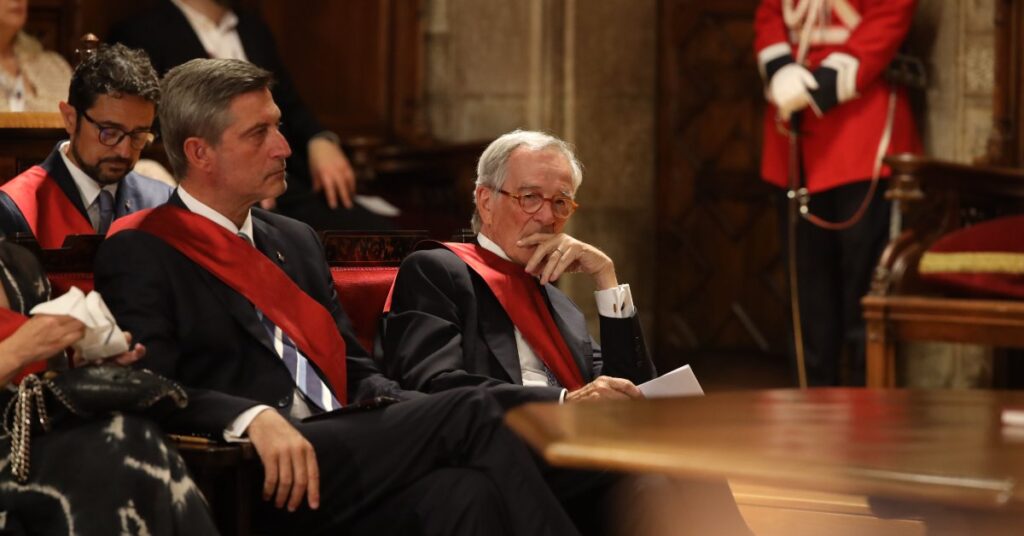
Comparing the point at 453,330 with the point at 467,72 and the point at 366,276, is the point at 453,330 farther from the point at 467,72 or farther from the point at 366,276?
the point at 467,72

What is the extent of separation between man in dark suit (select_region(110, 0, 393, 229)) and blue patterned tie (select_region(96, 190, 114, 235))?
173 centimetres

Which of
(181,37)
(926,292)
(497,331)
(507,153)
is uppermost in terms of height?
(181,37)

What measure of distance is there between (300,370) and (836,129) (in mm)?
3058

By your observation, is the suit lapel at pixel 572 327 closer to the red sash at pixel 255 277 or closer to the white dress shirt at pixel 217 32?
the red sash at pixel 255 277

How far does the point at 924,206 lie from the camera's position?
4957 mm

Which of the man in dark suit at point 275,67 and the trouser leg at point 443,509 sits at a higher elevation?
the man in dark suit at point 275,67

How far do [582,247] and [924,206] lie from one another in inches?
81.8

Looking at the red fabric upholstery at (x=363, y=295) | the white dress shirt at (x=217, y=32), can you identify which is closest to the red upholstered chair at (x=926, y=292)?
the red fabric upholstery at (x=363, y=295)

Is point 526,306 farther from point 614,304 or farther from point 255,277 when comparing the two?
point 255,277

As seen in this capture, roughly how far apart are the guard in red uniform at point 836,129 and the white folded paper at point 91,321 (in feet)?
11.0

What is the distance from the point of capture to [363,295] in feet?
10.9

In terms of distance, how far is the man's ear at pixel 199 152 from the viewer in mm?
2914

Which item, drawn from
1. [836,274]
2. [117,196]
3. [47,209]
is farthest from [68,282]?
[836,274]

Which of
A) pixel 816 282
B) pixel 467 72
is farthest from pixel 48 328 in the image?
pixel 467 72
